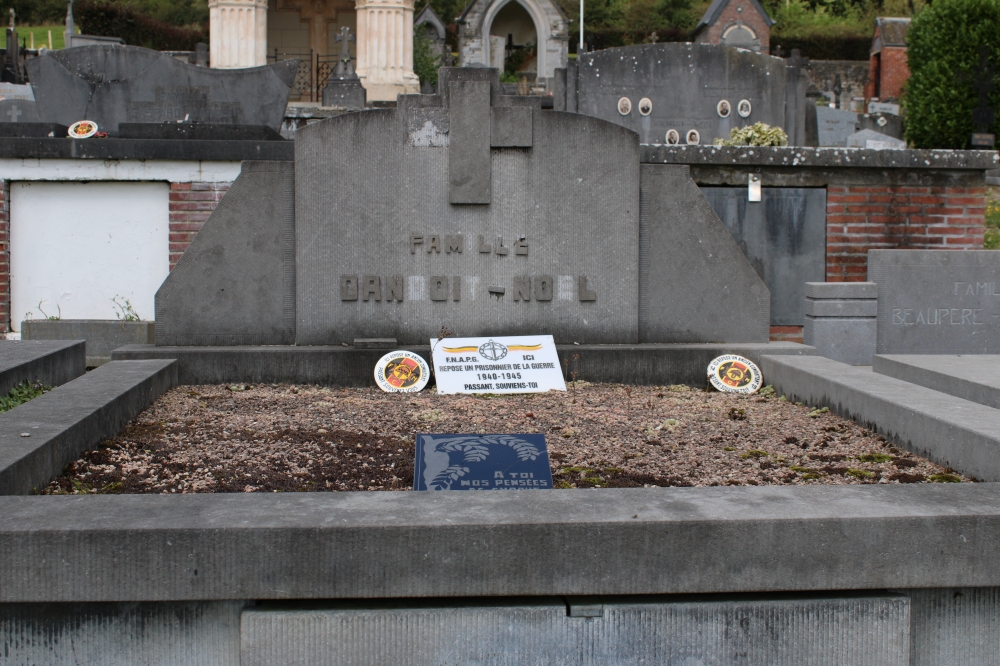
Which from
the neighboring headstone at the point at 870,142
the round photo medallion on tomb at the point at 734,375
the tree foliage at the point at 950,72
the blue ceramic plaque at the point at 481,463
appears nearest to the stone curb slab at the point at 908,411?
the round photo medallion on tomb at the point at 734,375

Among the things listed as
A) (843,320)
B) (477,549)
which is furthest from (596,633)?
(843,320)

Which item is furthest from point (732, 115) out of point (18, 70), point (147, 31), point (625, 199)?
point (147, 31)

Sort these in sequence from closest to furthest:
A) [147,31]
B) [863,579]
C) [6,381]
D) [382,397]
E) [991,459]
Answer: [863,579], [991,459], [6,381], [382,397], [147,31]

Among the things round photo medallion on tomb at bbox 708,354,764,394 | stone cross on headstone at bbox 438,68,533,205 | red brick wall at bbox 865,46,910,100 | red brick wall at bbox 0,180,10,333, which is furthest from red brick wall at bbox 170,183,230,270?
red brick wall at bbox 865,46,910,100

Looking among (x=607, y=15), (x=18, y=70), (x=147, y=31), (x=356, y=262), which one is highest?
(x=607, y=15)

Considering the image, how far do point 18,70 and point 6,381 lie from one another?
2308 cm

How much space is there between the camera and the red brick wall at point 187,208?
7.69 metres

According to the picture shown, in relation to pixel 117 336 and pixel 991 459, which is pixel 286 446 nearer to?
pixel 991 459

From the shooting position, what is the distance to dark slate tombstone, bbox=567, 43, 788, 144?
31.7 ft

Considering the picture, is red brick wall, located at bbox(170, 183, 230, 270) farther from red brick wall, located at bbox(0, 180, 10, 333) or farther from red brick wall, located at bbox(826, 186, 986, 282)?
red brick wall, located at bbox(826, 186, 986, 282)

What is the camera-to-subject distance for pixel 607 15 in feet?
147

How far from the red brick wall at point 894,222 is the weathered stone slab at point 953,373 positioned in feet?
8.94

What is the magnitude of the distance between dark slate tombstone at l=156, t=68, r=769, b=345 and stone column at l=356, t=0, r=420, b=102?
809 inches

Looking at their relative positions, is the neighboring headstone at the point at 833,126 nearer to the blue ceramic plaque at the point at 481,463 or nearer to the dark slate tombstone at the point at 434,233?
the dark slate tombstone at the point at 434,233
